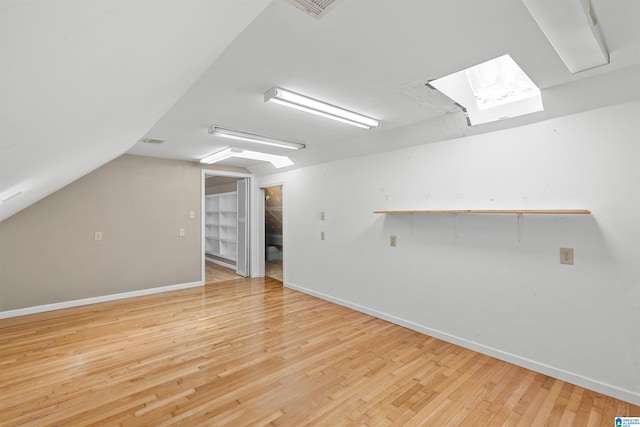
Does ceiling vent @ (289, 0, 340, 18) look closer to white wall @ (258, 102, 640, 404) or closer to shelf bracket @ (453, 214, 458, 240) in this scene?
white wall @ (258, 102, 640, 404)

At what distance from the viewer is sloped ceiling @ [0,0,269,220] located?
62 cm

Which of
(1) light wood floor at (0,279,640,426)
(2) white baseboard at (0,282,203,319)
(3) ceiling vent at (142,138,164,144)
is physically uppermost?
(3) ceiling vent at (142,138,164,144)

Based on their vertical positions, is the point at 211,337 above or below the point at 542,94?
below

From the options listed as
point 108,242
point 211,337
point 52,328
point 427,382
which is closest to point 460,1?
point 427,382

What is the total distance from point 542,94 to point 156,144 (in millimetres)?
4378

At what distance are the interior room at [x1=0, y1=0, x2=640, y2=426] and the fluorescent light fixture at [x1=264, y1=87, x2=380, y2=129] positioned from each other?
25mm

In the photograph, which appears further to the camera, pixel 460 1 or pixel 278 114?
pixel 278 114

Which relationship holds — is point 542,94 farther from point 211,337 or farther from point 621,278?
point 211,337

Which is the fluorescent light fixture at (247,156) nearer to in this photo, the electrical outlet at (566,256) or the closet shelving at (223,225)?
the closet shelving at (223,225)

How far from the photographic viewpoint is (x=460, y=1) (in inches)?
52.1

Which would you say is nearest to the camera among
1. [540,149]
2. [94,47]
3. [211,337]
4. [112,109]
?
[94,47]

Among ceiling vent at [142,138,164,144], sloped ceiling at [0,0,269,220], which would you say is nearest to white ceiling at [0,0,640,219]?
sloped ceiling at [0,0,269,220]

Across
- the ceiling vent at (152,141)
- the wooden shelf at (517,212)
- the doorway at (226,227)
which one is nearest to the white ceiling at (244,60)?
the wooden shelf at (517,212)

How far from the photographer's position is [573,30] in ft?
4.72
